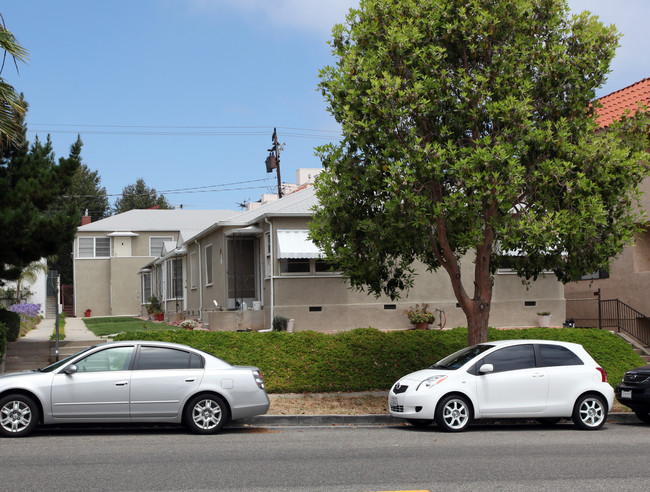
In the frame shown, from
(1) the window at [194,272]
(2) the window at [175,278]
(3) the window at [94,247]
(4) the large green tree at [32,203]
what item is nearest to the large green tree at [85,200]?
(3) the window at [94,247]

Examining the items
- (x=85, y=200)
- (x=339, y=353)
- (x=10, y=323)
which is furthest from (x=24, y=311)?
(x=85, y=200)

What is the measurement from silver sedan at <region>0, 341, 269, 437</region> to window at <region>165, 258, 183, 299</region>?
68.2ft

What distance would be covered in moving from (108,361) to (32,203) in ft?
23.4

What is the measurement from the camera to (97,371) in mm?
10977

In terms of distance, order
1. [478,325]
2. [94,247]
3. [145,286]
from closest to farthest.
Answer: [478,325] → [145,286] → [94,247]

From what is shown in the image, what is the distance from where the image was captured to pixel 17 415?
411 inches

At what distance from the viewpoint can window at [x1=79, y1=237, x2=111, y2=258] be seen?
4369cm

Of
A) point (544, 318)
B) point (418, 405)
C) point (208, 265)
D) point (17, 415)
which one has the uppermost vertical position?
point (208, 265)

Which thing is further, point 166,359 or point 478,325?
point 478,325

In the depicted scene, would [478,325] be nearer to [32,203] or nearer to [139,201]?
[32,203]

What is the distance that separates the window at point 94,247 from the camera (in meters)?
43.7

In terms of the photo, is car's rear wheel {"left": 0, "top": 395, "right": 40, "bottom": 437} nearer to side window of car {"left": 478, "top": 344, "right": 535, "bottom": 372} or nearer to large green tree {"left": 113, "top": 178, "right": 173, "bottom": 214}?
side window of car {"left": 478, "top": 344, "right": 535, "bottom": 372}

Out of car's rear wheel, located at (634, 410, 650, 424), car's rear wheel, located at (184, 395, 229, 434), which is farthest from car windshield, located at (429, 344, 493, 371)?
car's rear wheel, located at (184, 395, 229, 434)

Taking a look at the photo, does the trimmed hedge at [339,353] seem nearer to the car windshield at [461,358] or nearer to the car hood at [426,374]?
the car windshield at [461,358]
